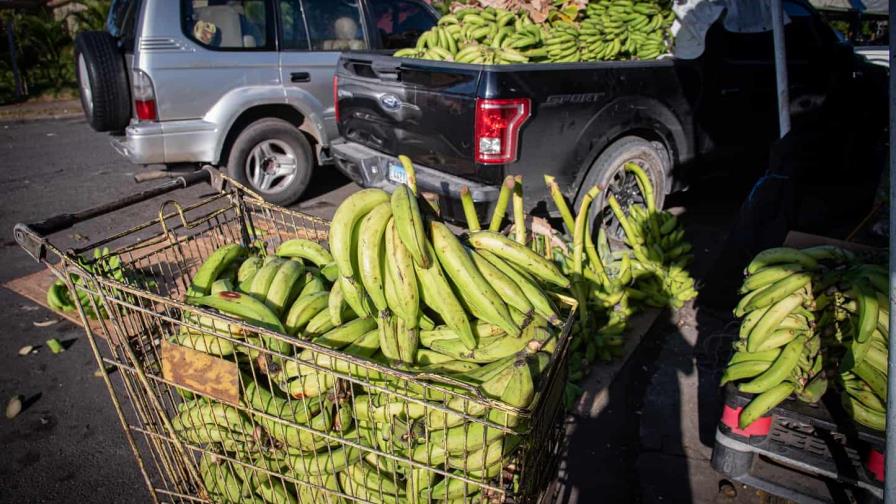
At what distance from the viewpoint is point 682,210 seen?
22.2 feet

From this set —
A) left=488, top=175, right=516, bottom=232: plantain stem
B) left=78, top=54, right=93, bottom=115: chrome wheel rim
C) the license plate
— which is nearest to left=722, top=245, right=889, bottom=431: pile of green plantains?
left=488, top=175, right=516, bottom=232: plantain stem

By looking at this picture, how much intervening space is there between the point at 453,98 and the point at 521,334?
279 cm

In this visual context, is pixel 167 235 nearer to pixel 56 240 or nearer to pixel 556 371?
pixel 556 371

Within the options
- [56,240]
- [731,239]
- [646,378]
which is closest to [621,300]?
[646,378]

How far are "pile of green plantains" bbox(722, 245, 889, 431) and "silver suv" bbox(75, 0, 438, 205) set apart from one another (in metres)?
5.31

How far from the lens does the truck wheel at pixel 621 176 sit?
488cm

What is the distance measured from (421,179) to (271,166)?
9.24 ft

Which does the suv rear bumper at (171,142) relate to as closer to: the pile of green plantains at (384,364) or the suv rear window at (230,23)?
the suv rear window at (230,23)

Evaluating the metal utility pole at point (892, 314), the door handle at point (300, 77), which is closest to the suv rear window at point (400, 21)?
the door handle at point (300, 77)

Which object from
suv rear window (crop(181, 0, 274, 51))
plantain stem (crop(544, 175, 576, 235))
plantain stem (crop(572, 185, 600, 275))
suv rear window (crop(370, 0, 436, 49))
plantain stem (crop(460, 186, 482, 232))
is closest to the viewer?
plantain stem (crop(460, 186, 482, 232))

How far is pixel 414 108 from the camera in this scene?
15.2 feet

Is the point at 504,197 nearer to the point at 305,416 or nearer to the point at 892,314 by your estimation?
the point at 305,416

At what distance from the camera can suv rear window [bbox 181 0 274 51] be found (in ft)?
18.9

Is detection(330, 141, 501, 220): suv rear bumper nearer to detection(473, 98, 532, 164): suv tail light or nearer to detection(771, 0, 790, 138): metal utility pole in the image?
detection(473, 98, 532, 164): suv tail light
